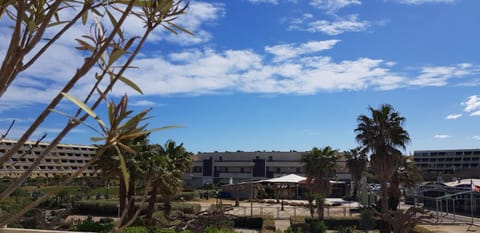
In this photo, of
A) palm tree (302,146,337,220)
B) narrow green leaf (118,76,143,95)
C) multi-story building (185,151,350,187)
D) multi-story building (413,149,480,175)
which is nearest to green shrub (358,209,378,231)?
palm tree (302,146,337,220)

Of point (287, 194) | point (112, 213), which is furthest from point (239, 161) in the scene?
point (112, 213)

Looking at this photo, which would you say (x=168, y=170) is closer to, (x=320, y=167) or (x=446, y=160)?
(x=320, y=167)

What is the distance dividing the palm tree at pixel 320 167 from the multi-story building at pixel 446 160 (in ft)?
204

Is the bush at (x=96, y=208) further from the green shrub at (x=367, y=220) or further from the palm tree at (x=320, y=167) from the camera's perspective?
the green shrub at (x=367, y=220)

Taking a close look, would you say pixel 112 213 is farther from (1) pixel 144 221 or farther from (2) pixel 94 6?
(2) pixel 94 6

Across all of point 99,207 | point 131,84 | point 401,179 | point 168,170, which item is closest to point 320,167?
point 401,179

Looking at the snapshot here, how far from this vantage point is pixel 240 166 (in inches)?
2776

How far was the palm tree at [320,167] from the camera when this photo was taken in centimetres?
3034

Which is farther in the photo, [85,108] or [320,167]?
[320,167]

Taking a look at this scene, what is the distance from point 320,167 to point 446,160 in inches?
2948

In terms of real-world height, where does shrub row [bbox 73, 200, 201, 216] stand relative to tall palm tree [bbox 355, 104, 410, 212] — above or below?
below

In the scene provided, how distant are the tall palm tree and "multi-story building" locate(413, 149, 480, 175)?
68713 millimetres

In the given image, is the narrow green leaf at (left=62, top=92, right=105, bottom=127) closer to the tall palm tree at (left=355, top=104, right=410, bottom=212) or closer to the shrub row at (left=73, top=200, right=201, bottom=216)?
the tall palm tree at (left=355, top=104, right=410, bottom=212)

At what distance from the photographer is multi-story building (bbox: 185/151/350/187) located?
6806cm
